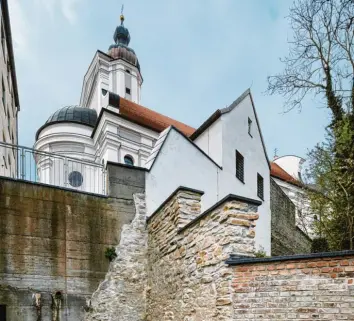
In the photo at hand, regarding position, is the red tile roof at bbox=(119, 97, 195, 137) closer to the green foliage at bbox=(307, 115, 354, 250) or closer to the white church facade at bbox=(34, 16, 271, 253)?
the white church facade at bbox=(34, 16, 271, 253)

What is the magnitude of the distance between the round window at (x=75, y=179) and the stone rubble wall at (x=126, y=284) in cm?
177

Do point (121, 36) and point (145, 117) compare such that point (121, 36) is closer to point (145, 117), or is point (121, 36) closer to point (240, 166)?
point (145, 117)

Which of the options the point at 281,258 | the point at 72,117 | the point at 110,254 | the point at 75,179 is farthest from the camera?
the point at 72,117

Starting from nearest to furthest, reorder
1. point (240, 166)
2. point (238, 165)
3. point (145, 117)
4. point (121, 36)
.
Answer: point (238, 165) < point (240, 166) < point (145, 117) < point (121, 36)

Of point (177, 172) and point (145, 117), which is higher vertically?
point (145, 117)

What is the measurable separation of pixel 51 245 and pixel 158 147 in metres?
3.50

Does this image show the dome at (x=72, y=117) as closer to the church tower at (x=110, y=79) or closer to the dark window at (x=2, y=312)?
the church tower at (x=110, y=79)

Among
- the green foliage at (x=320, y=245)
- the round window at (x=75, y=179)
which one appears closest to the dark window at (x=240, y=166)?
the green foliage at (x=320, y=245)

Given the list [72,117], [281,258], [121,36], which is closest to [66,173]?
[281,258]

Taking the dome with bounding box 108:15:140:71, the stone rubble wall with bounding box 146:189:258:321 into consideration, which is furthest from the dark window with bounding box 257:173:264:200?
the dome with bounding box 108:15:140:71

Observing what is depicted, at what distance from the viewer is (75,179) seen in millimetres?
10109

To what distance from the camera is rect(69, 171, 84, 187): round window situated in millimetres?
9696

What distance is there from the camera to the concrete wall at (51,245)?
7598 millimetres

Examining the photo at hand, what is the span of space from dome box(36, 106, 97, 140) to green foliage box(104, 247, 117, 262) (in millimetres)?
16308
